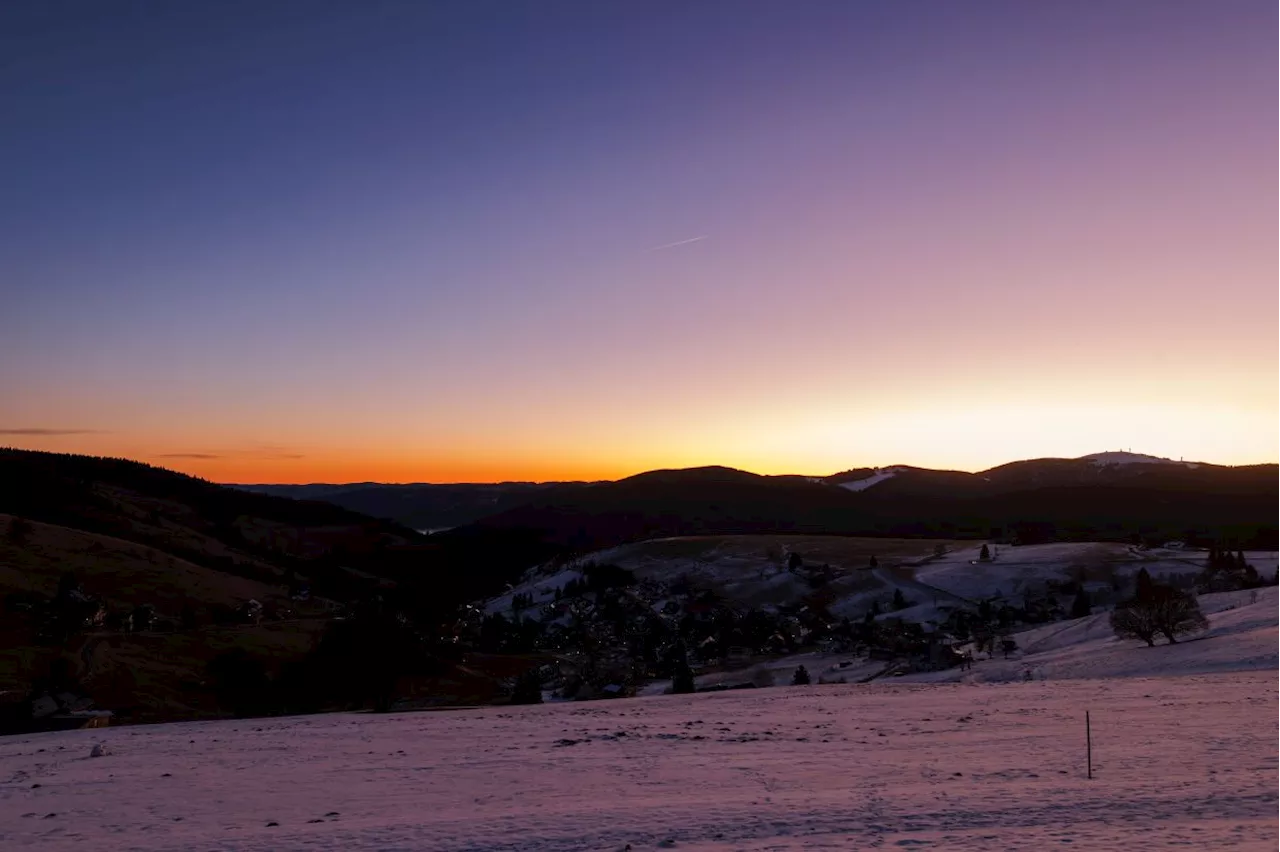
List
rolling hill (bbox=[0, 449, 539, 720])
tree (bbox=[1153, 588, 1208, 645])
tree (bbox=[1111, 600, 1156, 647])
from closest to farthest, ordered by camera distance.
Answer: tree (bbox=[1153, 588, 1208, 645]), tree (bbox=[1111, 600, 1156, 647]), rolling hill (bbox=[0, 449, 539, 720])

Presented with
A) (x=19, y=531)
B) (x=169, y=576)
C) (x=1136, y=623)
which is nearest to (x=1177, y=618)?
(x=1136, y=623)

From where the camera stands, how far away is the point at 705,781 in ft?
56.7

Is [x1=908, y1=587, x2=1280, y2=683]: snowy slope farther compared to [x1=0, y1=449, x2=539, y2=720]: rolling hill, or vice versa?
[x1=0, y1=449, x2=539, y2=720]: rolling hill

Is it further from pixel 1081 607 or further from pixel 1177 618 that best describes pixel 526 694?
pixel 1081 607

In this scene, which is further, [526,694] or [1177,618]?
[526,694]

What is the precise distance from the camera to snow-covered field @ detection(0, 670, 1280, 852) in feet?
43.2

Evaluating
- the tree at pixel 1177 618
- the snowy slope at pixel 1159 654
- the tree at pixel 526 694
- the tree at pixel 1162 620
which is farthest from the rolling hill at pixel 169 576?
the tree at pixel 1177 618

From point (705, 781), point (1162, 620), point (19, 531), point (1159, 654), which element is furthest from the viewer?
point (19, 531)

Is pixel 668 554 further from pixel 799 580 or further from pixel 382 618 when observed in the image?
pixel 382 618

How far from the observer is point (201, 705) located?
52.2 m

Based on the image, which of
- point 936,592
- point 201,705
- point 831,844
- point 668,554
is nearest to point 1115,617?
point 831,844

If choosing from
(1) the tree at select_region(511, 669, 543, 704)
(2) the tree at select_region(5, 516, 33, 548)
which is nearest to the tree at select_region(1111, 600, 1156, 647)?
(1) the tree at select_region(511, 669, 543, 704)

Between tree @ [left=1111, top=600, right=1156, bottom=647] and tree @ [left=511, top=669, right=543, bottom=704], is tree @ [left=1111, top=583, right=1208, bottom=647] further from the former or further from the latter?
tree @ [left=511, top=669, right=543, bottom=704]

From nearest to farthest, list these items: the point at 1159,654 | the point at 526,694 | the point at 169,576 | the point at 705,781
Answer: the point at 705,781, the point at 1159,654, the point at 526,694, the point at 169,576
